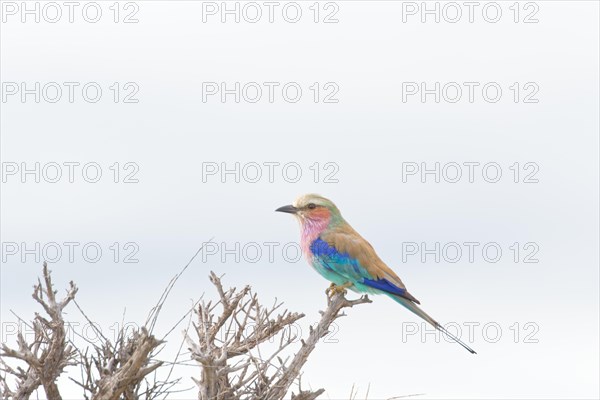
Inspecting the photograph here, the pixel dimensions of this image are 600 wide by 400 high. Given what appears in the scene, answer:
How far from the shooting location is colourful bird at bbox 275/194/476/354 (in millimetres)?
10031

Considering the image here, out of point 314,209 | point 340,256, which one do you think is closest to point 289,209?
point 314,209

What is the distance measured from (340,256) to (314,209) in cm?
58

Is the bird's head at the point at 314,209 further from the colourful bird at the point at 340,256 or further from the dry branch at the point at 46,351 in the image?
the dry branch at the point at 46,351

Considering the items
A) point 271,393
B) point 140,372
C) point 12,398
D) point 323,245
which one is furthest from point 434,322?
point 12,398

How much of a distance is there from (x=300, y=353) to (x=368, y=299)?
3.75ft

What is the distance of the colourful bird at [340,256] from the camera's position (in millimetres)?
10031

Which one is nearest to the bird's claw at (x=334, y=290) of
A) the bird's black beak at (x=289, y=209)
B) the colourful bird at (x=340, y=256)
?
the colourful bird at (x=340, y=256)

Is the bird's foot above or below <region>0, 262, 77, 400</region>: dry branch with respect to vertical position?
above

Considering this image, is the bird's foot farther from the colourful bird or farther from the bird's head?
the bird's head

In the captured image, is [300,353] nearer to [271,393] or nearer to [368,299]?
[271,393]

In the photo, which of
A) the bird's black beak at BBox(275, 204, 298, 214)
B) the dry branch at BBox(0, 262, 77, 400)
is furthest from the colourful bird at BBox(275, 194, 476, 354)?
the dry branch at BBox(0, 262, 77, 400)

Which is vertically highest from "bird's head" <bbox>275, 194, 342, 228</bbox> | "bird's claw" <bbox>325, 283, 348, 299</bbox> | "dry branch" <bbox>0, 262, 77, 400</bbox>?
"bird's head" <bbox>275, 194, 342, 228</bbox>

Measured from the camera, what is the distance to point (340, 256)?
1005cm

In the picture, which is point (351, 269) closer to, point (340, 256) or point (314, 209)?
point (340, 256)
